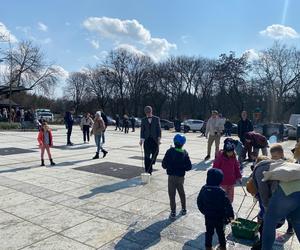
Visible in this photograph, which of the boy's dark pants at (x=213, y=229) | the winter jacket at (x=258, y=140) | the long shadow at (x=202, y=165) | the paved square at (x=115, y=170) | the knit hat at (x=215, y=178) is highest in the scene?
the winter jacket at (x=258, y=140)

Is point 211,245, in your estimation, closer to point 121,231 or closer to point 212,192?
point 212,192


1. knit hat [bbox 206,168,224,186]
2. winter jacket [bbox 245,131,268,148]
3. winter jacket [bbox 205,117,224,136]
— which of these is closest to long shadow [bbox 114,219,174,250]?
knit hat [bbox 206,168,224,186]

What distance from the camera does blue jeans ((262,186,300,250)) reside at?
3.54 meters

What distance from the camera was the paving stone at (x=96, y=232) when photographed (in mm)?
4555

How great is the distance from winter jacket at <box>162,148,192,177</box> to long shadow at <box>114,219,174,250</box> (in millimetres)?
822

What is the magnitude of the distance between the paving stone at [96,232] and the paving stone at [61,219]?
0.54ft

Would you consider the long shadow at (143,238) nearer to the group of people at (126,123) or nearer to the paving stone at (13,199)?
the paving stone at (13,199)

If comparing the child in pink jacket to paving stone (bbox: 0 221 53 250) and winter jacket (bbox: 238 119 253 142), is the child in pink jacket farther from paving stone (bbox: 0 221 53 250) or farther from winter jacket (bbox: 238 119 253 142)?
winter jacket (bbox: 238 119 253 142)

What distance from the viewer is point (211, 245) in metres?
4.22

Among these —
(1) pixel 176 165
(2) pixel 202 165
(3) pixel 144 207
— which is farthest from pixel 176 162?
(2) pixel 202 165

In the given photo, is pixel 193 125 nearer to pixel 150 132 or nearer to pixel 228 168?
pixel 150 132

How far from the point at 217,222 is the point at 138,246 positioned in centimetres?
107

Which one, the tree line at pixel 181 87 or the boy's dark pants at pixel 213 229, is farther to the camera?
the tree line at pixel 181 87

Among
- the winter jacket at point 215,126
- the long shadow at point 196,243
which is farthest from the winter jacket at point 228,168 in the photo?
the winter jacket at point 215,126
